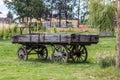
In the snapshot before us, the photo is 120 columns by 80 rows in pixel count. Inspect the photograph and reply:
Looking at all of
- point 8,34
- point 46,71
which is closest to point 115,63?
point 46,71

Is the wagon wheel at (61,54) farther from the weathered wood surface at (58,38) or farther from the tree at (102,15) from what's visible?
the tree at (102,15)

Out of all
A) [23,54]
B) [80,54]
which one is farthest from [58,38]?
[23,54]

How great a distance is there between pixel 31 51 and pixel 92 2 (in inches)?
1028

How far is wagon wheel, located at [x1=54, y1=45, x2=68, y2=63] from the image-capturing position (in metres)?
12.7

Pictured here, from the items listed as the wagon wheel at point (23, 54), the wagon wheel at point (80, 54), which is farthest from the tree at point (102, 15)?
the wagon wheel at point (80, 54)

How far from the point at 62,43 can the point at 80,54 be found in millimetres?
956

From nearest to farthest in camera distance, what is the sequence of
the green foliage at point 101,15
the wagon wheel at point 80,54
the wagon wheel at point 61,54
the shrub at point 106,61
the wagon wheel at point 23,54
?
the shrub at point 106,61 → the wagon wheel at point 61,54 → the wagon wheel at point 80,54 → the wagon wheel at point 23,54 → the green foliage at point 101,15

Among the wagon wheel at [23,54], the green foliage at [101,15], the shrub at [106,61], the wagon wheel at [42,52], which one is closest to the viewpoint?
the shrub at [106,61]

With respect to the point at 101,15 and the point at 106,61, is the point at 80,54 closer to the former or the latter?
Answer: the point at 106,61

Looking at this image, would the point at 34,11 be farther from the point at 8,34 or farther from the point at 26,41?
the point at 26,41

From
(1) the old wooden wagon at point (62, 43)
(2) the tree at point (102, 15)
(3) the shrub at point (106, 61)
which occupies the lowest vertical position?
(3) the shrub at point (106, 61)

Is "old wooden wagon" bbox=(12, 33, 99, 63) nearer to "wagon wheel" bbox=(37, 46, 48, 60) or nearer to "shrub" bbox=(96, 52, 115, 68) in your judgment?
"wagon wheel" bbox=(37, 46, 48, 60)

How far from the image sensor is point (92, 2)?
40.2 meters

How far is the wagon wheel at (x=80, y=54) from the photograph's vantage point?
516 inches
